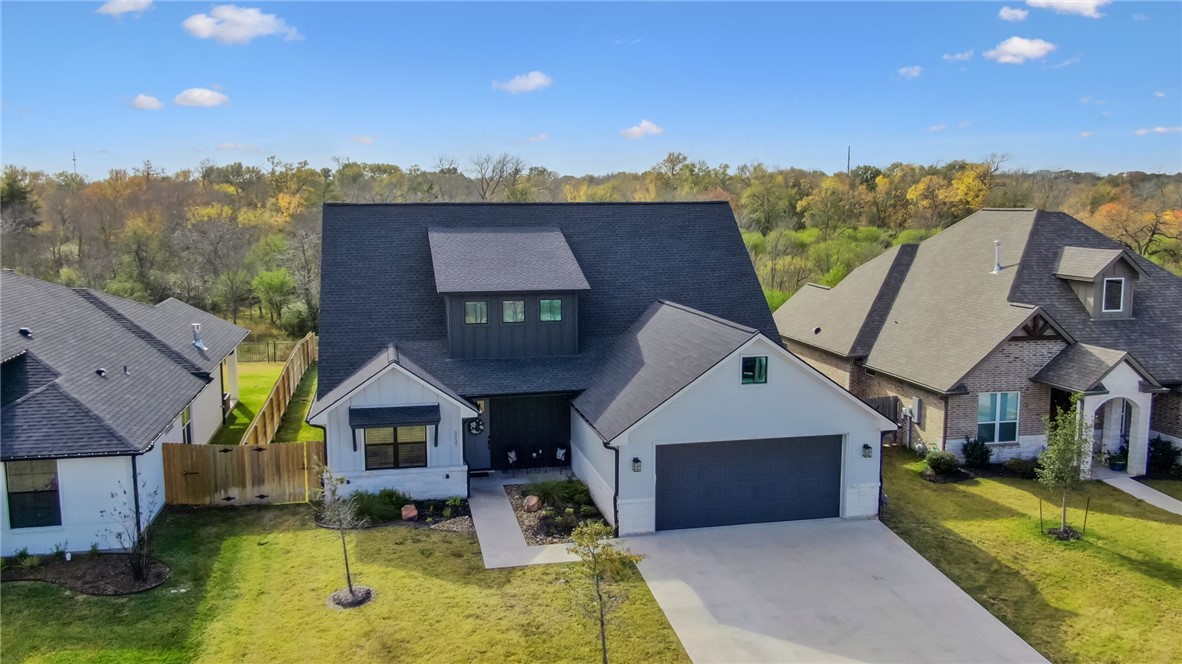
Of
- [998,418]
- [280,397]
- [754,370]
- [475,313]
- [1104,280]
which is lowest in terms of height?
[280,397]

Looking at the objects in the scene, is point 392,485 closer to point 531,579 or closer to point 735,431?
point 531,579

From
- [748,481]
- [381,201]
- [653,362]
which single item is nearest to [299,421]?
[653,362]

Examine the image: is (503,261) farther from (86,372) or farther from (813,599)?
(813,599)

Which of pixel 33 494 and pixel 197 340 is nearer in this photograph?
pixel 33 494

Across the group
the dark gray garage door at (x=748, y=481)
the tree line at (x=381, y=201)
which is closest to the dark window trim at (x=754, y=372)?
the dark gray garage door at (x=748, y=481)

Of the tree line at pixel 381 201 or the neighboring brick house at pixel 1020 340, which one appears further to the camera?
the tree line at pixel 381 201

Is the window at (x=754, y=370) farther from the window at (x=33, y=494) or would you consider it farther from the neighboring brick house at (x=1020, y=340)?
the window at (x=33, y=494)

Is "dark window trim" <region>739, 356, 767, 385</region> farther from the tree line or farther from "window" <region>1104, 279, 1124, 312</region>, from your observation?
the tree line

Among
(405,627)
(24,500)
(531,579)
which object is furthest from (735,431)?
(24,500)
